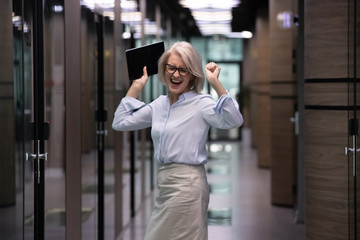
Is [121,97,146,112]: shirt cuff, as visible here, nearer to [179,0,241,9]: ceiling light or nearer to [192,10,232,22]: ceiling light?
[179,0,241,9]: ceiling light

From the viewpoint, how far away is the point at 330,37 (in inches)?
170

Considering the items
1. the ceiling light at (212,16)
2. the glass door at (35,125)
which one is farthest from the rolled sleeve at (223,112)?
the ceiling light at (212,16)

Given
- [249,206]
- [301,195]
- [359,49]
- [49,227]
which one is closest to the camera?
[49,227]

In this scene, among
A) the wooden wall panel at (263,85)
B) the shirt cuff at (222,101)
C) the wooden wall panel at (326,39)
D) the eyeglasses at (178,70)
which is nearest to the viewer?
the shirt cuff at (222,101)

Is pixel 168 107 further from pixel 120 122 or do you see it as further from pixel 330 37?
pixel 330 37

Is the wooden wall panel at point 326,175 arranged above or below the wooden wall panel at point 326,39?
below

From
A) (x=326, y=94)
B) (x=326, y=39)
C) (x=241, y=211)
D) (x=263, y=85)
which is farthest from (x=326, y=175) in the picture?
(x=263, y=85)

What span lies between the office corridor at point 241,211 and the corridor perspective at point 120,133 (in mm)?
31

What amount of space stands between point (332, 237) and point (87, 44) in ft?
7.97

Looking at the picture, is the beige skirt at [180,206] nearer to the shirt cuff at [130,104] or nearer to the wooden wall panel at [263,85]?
the shirt cuff at [130,104]

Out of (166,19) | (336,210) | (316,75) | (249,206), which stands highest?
(166,19)

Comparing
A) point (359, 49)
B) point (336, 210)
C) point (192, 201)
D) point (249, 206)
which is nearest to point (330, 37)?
point (359, 49)

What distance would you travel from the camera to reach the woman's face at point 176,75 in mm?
3031

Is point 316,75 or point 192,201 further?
point 316,75
